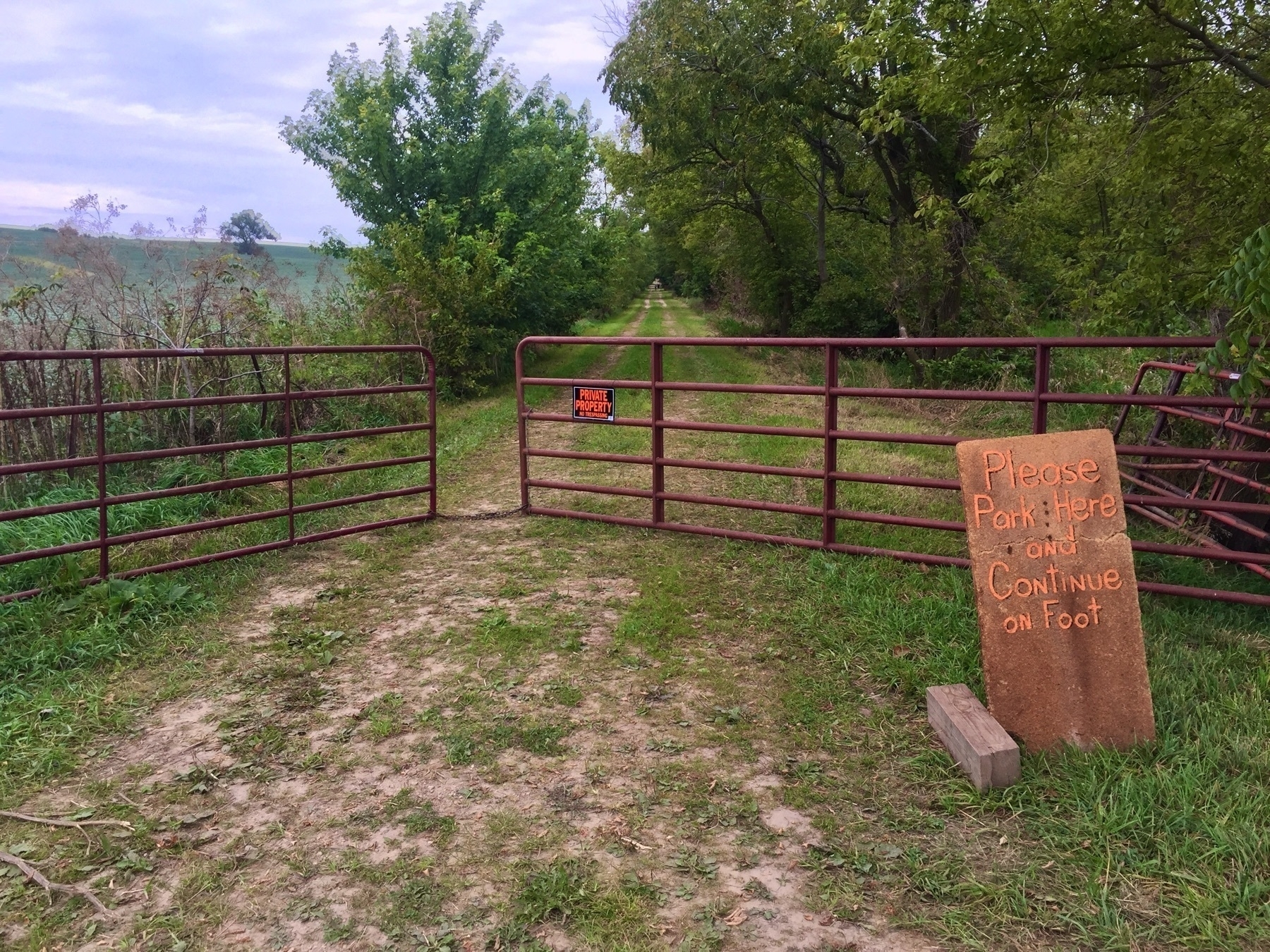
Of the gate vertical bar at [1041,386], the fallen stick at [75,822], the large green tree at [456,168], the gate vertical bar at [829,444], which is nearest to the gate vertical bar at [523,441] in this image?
the gate vertical bar at [829,444]

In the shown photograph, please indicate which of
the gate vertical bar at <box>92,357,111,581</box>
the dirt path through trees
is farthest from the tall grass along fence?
the dirt path through trees

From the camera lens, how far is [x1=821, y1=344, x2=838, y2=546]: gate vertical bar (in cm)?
574

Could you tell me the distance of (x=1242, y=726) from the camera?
3402 millimetres

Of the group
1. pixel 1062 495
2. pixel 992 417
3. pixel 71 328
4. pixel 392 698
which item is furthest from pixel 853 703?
pixel 992 417

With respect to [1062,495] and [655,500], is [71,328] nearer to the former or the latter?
[655,500]

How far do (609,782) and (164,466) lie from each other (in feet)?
19.5

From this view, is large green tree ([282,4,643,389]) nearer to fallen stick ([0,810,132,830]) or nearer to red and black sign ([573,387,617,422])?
red and black sign ([573,387,617,422])

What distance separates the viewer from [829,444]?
5984mm

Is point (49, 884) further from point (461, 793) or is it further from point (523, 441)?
point (523, 441)

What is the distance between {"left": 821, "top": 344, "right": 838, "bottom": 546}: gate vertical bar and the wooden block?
2351 mm

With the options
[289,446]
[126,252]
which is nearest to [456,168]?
[126,252]

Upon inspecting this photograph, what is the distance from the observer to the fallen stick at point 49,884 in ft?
8.74

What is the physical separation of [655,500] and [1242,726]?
13.7 ft

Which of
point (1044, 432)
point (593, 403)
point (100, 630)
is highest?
point (593, 403)
